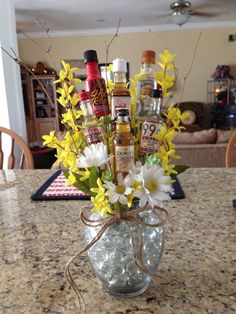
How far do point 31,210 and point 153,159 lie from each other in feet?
2.12

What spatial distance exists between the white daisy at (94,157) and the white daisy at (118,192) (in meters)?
0.04

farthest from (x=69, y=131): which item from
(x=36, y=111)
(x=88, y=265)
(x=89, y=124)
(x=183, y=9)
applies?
(x=36, y=111)

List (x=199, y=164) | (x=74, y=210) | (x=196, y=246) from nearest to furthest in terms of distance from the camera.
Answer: (x=196, y=246), (x=74, y=210), (x=199, y=164)

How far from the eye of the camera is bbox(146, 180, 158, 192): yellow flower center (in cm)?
44

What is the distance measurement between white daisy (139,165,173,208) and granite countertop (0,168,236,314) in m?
0.21

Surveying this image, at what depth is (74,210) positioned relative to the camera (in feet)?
3.18

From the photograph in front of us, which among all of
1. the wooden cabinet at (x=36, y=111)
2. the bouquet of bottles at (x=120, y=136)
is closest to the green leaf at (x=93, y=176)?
the bouquet of bottles at (x=120, y=136)

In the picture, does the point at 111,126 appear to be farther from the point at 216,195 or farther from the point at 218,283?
the point at 216,195

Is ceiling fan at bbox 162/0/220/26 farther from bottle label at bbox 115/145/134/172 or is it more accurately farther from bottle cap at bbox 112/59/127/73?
bottle label at bbox 115/145/134/172

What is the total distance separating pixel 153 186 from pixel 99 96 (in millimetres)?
185

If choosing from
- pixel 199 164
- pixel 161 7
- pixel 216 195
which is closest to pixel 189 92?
pixel 161 7

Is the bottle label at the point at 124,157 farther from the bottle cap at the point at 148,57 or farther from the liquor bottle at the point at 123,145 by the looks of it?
the bottle cap at the point at 148,57

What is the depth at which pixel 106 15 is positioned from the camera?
475 cm

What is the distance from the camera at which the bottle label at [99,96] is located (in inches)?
19.6
